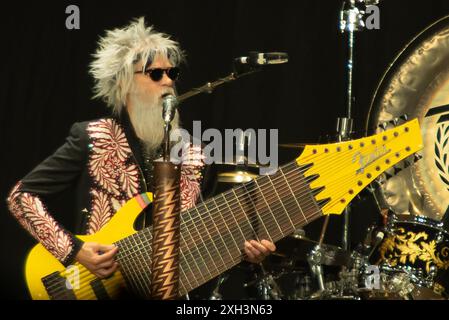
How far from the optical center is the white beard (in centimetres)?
378

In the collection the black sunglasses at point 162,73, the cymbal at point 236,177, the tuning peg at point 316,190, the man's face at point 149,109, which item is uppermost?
the black sunglasses at point 162,73

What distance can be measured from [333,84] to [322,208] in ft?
6.28

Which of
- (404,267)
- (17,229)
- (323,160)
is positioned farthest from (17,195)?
(404,267)

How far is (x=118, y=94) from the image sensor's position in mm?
3904

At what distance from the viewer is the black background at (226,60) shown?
4777mm

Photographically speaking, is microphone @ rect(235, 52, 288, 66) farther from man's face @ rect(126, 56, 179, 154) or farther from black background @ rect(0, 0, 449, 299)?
black background @ rect(0, 0, 449, 299)

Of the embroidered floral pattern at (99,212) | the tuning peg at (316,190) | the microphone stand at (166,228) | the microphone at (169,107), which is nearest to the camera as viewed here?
the microphone stand at (166,228)

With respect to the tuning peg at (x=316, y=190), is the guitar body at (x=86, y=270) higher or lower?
lower

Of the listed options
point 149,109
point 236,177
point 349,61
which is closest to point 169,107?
point 149,109

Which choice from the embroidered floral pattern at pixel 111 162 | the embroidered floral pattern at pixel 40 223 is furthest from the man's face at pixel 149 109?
the embroidered floral pattern at pixel 40 223

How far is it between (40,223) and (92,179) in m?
0.31

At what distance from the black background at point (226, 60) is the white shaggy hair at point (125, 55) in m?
0.92

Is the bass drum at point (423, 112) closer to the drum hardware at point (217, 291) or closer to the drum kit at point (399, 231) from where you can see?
the drum kit at point (399, 231)
